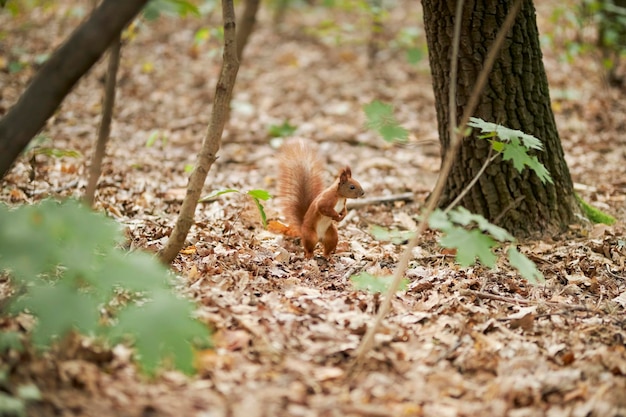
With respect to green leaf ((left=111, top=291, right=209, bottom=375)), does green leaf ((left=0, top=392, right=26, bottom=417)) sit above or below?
below

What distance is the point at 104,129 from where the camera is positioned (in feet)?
10.3

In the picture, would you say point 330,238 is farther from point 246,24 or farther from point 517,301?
point 246,24

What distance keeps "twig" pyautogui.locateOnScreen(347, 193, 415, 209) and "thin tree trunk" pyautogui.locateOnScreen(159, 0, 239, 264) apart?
1905 mm

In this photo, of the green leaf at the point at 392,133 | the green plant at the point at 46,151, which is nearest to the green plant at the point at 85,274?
the green leaf at the point at 392,133

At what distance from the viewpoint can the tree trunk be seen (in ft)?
12.4

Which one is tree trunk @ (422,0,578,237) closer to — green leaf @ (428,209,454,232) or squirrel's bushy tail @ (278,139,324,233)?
squirrel's bushy tail @ (278,139,324,233)

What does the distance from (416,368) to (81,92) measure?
6389mm

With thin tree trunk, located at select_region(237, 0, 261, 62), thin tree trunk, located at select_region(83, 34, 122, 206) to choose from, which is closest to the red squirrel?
thin tree trunk, located at select_region(83, 34, 122, 206)

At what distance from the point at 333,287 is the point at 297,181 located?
883mm

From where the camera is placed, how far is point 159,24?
33.2 ft

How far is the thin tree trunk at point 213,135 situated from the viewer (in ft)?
10.1

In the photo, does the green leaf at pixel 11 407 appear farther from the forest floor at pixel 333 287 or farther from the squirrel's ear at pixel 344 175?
the squirrel's ear at pixel 344 175

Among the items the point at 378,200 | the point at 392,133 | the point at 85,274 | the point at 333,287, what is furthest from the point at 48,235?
the point at 378,200

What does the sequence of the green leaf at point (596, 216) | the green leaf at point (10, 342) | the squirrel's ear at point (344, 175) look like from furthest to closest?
the green leaf at point (596, 216) → the squirrel's ear at point (344, 175) → the green leaf at point (10, 342)
